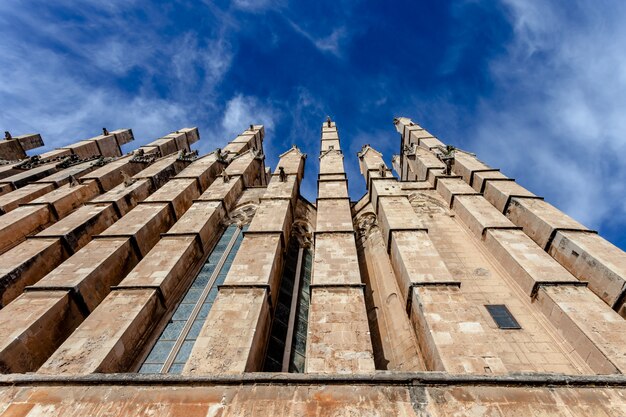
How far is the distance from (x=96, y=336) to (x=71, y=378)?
4.49 feet

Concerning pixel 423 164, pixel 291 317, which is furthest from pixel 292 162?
pixel 291 317

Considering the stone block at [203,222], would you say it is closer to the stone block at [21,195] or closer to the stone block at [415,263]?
the stone block at [415,263]

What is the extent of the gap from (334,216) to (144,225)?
5013 mm

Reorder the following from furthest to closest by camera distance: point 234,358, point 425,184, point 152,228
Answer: point 425,184
point 152,228
point 234,358

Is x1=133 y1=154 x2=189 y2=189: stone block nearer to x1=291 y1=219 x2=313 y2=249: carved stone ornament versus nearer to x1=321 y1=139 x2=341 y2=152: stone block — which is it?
x1=291 y1=219 x2=313 y2=249: carved stone ornament

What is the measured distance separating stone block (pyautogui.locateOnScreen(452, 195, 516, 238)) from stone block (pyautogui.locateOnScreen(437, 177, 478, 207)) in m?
0.26

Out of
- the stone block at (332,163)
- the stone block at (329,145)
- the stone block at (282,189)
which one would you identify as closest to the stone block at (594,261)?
the stone block at (282,189)

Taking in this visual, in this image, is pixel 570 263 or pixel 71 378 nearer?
pixel 71 378

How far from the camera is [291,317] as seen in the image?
691 cm

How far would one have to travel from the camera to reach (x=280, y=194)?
10.4 meters

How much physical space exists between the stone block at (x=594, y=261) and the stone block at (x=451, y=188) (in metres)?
3.11

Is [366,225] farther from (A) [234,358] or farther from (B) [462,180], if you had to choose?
(A) [234,358]

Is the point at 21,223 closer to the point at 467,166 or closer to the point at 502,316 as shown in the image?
the point at 502,316

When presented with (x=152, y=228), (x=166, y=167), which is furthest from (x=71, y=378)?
(x=166, y=167)
